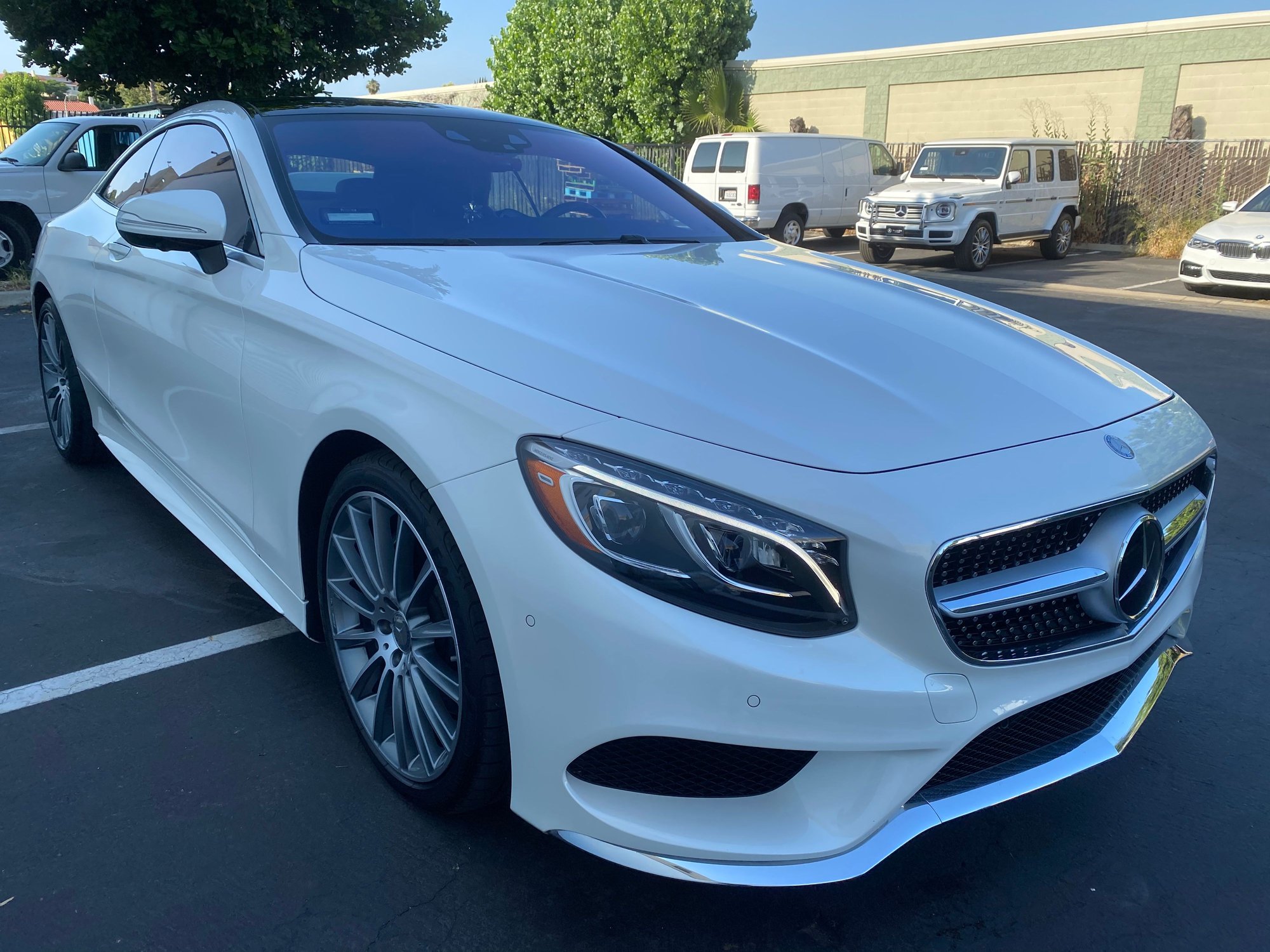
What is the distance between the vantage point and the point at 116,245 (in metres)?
3.59

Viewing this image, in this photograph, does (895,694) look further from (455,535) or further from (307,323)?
(307,323)

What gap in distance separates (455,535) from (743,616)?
0.56 metres

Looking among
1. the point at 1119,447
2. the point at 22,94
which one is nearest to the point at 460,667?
the point at 1119,447

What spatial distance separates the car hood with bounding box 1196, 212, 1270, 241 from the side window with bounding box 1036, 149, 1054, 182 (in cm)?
415

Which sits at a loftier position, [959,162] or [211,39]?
[211,39]

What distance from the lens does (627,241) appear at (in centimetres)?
311

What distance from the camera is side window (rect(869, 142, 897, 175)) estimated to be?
18469 mm

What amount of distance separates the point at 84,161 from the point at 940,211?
427 inches

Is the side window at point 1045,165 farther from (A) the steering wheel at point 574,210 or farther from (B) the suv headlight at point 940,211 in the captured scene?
(A) the steering wheel at point 574,210

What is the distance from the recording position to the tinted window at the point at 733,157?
1608 centimetres

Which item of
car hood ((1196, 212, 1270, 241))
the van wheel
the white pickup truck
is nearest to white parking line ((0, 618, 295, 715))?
the white pickup truck

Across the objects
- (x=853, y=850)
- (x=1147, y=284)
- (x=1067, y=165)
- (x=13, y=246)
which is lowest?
(x=1147, y=284)

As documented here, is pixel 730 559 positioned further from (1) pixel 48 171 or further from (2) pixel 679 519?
(1) pixel 48 171

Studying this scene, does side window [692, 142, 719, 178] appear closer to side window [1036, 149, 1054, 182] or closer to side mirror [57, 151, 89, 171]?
side window [1036, 149, 1054, 182]
